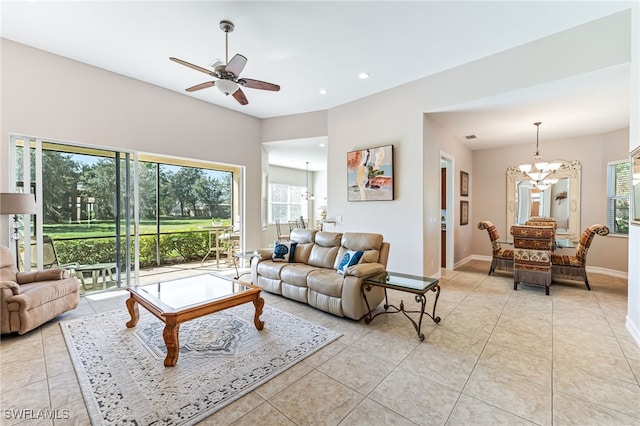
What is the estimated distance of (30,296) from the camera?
279 centimetres

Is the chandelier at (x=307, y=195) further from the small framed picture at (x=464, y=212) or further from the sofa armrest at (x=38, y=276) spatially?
the sofa armrest at (x=38, y=276)

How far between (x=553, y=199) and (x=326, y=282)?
5.91 meters

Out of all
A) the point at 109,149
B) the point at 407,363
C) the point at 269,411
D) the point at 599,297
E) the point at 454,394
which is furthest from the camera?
the point at 109,149

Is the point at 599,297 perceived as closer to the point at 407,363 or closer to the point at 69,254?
the point at 407,363

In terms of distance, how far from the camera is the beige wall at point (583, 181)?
5277 mm

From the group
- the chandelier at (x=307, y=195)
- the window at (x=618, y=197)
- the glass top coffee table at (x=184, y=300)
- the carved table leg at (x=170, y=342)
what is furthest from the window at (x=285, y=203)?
the window at (x=618, y=197)

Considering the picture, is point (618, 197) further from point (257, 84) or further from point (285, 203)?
point (285, 203)

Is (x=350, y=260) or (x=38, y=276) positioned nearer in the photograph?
(x=38, y=276)

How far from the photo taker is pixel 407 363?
2.30 meters

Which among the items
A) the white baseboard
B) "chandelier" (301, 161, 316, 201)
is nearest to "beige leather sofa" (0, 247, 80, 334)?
the white baseboard

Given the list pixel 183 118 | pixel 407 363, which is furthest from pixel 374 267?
pixel 183 118

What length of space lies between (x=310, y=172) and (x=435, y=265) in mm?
7269

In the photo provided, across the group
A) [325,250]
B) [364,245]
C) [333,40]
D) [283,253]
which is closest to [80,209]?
[283,253]

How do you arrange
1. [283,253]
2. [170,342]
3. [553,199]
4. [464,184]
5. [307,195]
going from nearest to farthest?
[170,342], [283,253], [553,199], [464,184], [307,195]
